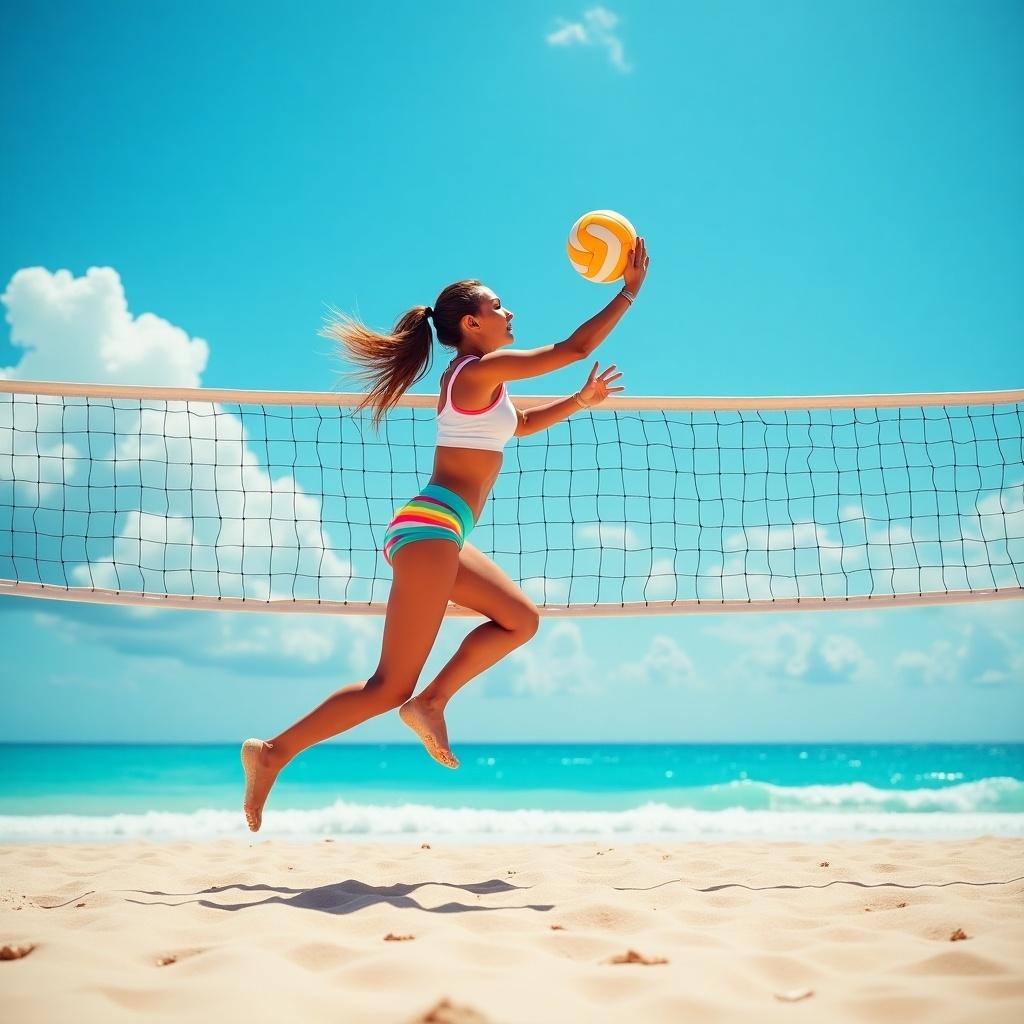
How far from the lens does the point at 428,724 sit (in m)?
3.07

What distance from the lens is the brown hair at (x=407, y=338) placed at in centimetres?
340

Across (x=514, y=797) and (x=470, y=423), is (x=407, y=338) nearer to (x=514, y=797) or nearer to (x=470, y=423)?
(x=470, y=423)

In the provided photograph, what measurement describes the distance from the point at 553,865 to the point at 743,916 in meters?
1.32

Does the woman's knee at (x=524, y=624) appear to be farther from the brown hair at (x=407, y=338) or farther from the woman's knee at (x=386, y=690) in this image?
the brown hair at (x=407, y=338)

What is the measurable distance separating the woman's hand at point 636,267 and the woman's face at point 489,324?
472 mm

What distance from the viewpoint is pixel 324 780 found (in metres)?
20.7

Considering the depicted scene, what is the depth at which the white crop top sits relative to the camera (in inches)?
126

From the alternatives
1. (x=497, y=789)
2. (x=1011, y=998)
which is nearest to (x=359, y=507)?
(x=1011, y=998)

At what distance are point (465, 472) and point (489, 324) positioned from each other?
0.59 m

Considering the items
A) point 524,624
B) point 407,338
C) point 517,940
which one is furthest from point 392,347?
point 517,940

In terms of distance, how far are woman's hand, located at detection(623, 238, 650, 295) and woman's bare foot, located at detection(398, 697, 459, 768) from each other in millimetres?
1651

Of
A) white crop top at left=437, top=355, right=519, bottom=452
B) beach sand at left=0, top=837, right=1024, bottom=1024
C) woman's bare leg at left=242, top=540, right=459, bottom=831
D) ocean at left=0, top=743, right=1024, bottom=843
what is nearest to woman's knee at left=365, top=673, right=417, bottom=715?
woman's bare leg at left=242, top=540, right=459, bottom=831

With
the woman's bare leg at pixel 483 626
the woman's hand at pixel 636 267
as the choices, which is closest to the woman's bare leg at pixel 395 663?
the woman's bare leg at pixel 483 626

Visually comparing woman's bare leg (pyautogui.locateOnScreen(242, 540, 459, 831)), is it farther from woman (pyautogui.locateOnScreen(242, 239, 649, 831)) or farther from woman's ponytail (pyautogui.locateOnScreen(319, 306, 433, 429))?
woman's ponytail (pyautogui.locateOnScreen(319, 306, 433, 429))
